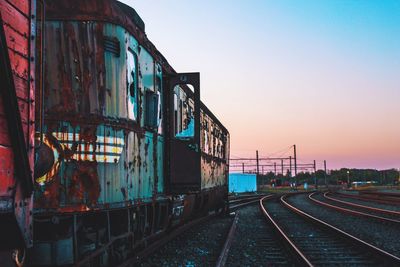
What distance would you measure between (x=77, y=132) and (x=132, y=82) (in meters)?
1.44

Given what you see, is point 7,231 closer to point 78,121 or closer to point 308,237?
point 78,121

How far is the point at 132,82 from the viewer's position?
22.9 feet

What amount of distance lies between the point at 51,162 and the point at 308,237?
8289mm

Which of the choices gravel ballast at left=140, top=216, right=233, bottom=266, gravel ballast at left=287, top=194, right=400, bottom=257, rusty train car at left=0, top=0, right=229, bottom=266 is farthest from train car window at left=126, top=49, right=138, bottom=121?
gravel ballast at left=287, top=194, right=400, bottom=257

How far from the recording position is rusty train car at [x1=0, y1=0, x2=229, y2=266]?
3.56 metres

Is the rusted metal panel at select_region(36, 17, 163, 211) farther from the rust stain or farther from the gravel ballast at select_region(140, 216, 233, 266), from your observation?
the gravel ballast at select_region(140, 216, 233, 266)

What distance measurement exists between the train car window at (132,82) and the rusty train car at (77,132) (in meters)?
0.01

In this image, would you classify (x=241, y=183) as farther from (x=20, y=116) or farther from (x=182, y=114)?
(x=20, y=116)

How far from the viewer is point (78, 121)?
5.85 meters

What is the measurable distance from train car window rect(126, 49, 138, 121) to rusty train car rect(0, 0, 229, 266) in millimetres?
14

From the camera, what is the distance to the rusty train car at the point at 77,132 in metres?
3.56

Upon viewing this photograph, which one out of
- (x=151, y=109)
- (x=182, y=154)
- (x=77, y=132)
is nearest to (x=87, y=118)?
(x=77, y=132)

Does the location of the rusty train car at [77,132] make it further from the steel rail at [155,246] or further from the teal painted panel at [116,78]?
the steel rail at [155,246]

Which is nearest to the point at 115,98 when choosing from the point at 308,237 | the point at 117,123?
the point at 117,123
